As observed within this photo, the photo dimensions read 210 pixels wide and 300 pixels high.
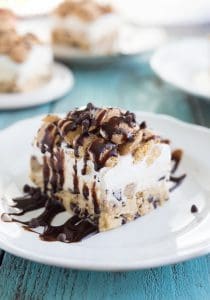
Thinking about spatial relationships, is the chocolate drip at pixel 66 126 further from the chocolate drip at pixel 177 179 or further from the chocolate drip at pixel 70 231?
the chocolate drip at pixel 177 179

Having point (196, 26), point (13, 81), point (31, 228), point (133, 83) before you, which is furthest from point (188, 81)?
point (196, 26)

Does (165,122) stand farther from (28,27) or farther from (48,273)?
(28,27)

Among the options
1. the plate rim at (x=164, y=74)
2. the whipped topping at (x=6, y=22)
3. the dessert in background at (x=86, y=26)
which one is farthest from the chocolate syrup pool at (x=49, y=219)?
the dessert in background at (x=86, y=26)

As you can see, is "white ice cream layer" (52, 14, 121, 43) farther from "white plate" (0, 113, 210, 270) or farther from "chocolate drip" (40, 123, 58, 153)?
"chocolate drip" (40, 123, 58, 153)

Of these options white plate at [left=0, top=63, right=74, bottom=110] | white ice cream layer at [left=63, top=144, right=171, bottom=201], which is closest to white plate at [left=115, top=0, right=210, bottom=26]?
white plate at [left=0, top=63, right=74, bottom=110]

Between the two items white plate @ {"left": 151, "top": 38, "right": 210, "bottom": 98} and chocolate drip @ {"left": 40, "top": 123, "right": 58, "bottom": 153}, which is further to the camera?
white plate @ {"left": 151, "top": 38, "right": 210, "bottom": 98}

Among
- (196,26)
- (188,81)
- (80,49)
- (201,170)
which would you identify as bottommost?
(196,26)
